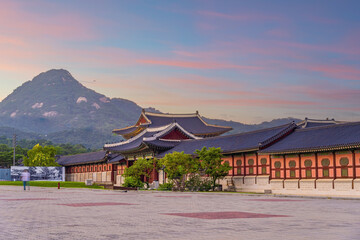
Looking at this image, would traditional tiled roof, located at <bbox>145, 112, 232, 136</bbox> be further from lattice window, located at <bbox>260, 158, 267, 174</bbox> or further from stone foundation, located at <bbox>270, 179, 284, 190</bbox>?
stone foundation, located at <bbox>270, 179, 284, 190</bbox>

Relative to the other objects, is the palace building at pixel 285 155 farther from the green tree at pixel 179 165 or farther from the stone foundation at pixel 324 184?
the green tree at pixel 179 165

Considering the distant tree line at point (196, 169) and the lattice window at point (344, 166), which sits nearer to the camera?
the lattice window at point (344, 166)

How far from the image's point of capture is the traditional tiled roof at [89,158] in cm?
8351

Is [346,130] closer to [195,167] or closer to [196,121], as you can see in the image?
[195,167]

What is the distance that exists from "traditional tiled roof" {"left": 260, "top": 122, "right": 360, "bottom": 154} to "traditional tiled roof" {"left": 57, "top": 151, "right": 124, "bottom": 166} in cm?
3673

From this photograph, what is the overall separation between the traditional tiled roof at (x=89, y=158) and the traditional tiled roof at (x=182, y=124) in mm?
5258

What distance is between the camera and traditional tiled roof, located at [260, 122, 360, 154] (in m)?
39.3

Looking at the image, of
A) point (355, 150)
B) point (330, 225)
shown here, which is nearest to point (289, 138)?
point (355, 150)

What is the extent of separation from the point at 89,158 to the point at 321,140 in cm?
5905

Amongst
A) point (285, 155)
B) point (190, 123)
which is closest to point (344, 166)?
point (285, 155)

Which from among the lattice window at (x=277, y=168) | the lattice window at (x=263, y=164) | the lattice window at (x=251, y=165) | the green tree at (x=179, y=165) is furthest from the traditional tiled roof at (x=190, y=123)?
the lattice window at (x=277, y=168)

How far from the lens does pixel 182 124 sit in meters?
82.3

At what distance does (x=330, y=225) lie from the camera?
14297 millimetres

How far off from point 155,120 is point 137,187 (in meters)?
26.4
